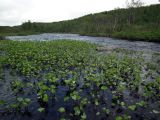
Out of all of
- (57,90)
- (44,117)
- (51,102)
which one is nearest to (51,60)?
(57,90)

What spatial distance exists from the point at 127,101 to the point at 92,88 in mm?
1997

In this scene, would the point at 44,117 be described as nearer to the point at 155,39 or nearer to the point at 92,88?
the point at 92,88

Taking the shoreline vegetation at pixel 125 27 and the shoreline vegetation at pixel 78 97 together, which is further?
the shoreline vegetation at pixel 125 27

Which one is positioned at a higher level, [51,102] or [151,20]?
[151,20]

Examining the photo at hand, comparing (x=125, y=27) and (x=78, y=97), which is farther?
(x=125, y=27)

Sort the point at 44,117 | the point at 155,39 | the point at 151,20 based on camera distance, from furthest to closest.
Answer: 1. the point at 151,20
2. the point at 155,39
3. the point at 44,117

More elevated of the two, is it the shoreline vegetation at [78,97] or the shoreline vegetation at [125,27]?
the shoreline vegetation at [125,27]

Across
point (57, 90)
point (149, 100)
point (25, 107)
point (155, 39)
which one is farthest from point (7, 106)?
point (155, 39)

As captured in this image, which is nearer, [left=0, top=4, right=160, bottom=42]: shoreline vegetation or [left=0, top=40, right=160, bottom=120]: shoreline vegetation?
[left=0, top=40, right=160, bottom=120]: shoreline vegetation

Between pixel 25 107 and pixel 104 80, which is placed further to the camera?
pixel 104 80

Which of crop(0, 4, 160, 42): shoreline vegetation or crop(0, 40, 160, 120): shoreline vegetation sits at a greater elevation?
crop(0, 4, 160, 42): shoreline vegetation

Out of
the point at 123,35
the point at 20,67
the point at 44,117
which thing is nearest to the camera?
the point at 44,117

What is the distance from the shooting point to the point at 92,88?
1082 centimetres

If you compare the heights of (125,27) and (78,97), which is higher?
(125,27)
